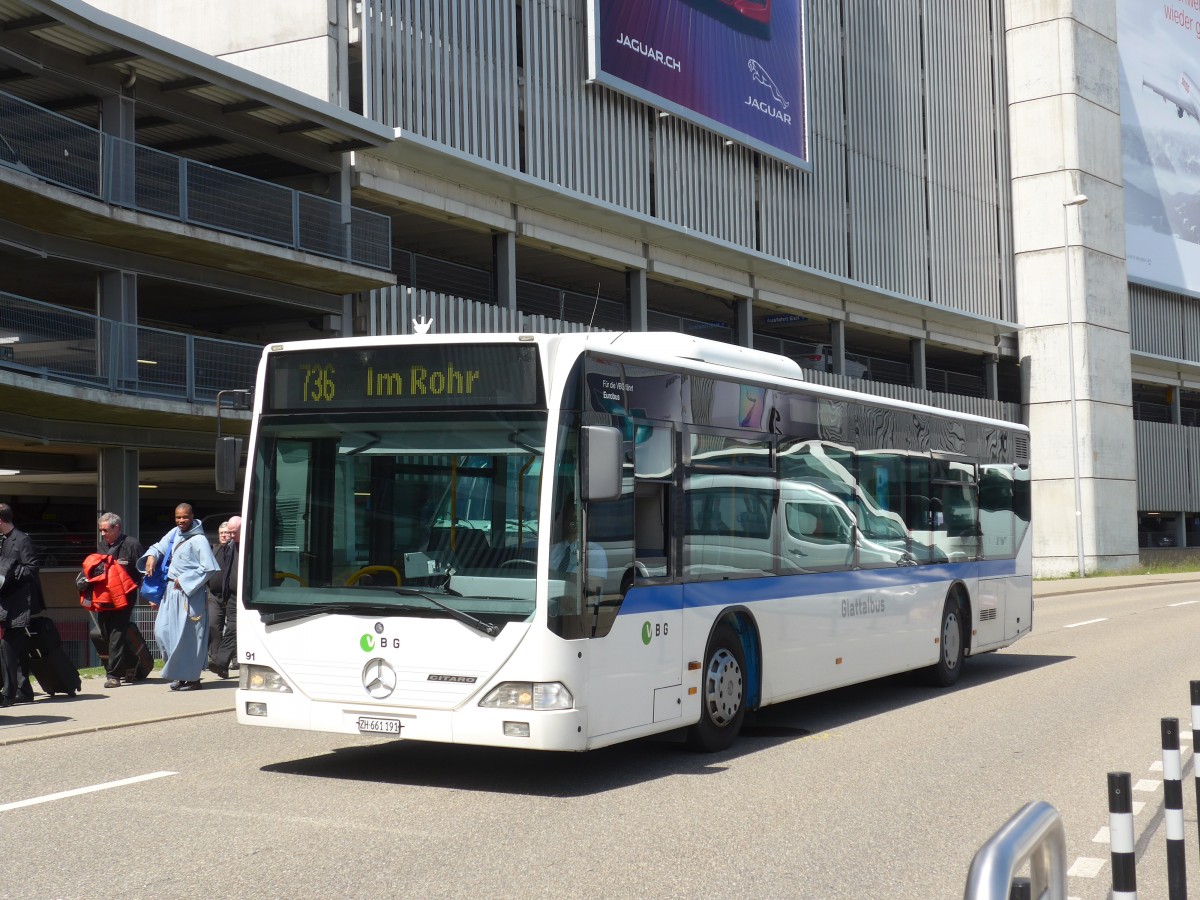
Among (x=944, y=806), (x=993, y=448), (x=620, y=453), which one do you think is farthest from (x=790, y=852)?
(x=993, y=448)

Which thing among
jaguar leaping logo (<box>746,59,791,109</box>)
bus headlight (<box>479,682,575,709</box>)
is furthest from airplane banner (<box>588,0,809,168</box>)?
bus headlight (<box>479,682,575,709</box>)

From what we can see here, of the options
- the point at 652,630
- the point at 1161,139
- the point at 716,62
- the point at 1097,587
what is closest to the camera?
the point at 652,630

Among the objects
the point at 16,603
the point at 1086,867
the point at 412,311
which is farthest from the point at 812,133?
the point at 1086,867

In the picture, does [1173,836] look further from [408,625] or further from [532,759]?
[532,759]

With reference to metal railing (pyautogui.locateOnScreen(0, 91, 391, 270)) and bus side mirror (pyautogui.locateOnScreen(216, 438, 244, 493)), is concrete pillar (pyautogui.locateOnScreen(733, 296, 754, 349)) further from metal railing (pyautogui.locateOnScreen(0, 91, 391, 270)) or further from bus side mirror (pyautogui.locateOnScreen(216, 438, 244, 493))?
bus side mirror (pyautogui.locateOnScreen(216, 438, 244, 493))

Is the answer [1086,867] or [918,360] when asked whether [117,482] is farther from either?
[918,360]

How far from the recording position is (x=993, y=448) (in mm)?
16891

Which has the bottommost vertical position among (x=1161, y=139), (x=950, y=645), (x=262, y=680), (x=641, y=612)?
(x=950, y=645)

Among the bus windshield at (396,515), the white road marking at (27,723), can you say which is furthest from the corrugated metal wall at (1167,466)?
→ the bus windshield at (396,515)

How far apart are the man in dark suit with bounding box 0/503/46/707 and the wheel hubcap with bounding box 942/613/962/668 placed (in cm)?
899

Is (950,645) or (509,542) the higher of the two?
(509,542)

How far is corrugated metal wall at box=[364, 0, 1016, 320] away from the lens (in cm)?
2769

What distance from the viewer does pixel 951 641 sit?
15391 millimetres

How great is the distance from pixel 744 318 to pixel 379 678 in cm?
2968
